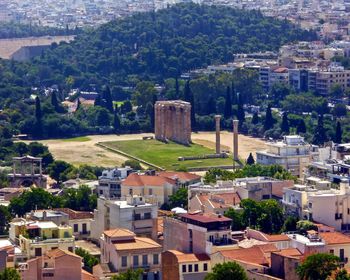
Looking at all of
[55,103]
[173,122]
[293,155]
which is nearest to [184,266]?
[293,155]

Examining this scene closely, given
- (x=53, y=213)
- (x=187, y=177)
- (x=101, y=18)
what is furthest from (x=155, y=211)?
(x=101, y=18)

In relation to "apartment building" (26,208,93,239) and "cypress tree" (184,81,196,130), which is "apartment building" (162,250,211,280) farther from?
"cypress tree" (184,81,196,130)

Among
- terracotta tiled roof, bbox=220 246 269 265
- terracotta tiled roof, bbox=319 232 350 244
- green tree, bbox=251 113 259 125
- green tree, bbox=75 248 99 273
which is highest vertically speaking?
terracotta tiled roof, bbox=319 232 350 244

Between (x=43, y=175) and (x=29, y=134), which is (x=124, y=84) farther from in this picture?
(x=43, y=175)

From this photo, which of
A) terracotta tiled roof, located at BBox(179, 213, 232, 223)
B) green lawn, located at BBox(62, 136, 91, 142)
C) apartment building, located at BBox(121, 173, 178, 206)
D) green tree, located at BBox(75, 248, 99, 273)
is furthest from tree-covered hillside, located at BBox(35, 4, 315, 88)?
green tree, located at BBox(75, 248, 99, 273)

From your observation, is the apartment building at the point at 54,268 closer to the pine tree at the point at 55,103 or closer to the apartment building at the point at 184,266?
the apartment building at the point at 184,266

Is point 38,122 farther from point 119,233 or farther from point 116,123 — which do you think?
point 119,233

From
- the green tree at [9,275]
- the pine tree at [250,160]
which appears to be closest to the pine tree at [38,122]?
the pine tree at [250,160]
